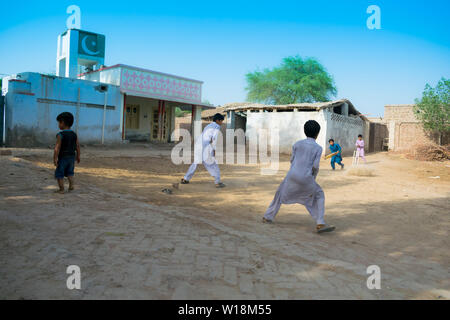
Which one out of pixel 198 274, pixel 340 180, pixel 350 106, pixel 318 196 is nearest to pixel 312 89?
pixel 350 106

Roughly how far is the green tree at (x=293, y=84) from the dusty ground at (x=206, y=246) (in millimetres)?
24992

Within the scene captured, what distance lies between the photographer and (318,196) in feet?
13.6

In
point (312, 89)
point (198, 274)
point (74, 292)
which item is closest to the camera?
point (74, 292)

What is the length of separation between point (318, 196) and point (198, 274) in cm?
222

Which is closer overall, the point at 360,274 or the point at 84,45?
the point at 360,274

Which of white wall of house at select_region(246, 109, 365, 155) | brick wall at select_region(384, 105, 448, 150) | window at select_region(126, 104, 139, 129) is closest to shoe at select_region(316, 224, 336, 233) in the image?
white wall of house at select_region(246, 109, 365, 155)

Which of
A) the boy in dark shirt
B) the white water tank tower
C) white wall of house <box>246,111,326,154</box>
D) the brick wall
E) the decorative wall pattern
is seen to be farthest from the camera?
the brick wall

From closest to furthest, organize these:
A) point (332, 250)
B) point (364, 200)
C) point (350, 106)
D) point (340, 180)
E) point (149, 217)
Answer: point (332, 250), point (149, 217), point (364, 200), point (340, 180), point (350, 106)

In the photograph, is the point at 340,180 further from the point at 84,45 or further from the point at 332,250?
the point at 84,45

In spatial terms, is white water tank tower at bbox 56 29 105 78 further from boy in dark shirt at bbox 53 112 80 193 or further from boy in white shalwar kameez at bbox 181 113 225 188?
boy in dark shirt at bbox 53 112 80 193

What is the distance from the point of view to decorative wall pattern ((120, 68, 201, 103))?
1669 centimetres

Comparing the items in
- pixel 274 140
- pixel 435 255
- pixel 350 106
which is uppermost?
pixel 350 106

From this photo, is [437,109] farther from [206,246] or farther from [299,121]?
[206,246]

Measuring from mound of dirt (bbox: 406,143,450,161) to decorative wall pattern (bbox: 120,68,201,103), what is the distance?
13.0 m
